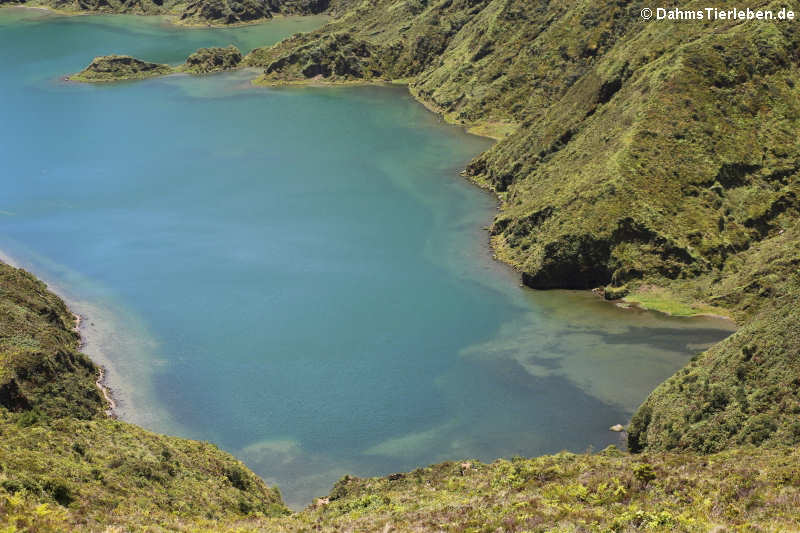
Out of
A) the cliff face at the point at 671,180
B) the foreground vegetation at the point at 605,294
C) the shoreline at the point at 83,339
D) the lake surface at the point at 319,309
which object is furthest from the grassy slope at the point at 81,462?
the cliff face at the point at 671,180

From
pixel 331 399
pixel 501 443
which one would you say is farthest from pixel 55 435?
pixel 501 443

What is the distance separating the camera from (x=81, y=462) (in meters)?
40.2

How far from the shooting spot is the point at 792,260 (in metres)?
68.5

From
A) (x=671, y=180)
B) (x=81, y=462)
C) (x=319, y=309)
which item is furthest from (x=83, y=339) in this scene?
(x=671, y=180)

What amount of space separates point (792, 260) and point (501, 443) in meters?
33.4

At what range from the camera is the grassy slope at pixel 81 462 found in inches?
1321

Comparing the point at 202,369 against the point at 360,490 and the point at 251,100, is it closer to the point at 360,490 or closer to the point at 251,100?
the point at 360,490

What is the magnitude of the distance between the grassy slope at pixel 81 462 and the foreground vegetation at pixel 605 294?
6.5 inches

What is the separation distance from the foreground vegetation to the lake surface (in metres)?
5.52

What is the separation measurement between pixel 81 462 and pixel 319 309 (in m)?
38.4

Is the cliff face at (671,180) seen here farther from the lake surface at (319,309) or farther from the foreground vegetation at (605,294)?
the lake surface at (319,309)

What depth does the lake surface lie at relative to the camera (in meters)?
59.2

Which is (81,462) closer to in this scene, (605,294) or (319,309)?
(319,309)

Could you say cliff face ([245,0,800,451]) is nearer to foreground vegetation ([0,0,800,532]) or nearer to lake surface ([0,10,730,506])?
foreground vegetation ([0,0,800,532])
